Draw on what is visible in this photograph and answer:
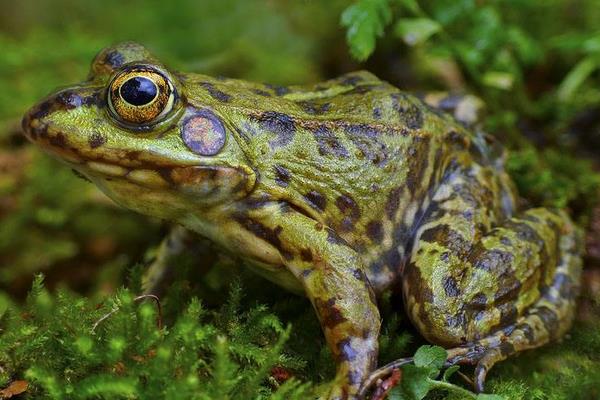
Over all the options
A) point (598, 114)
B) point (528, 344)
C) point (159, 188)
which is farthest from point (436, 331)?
point (598, 114)

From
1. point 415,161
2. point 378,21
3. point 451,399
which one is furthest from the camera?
point 378,21

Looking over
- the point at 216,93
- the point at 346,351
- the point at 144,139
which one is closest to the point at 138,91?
the point at 144,139

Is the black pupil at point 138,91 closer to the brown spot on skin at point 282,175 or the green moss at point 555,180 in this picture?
the brown spot on skin at point 282,175

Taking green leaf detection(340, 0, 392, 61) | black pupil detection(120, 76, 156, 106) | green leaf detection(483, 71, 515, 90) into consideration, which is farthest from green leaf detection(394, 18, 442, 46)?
black pupil detection(120, 76, 156, 106)

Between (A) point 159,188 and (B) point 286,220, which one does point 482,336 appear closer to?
(B) point 286,220

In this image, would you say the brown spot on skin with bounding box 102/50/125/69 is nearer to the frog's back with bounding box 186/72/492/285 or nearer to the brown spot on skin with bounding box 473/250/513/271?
the frog's back with bounding box 186/72/492/285

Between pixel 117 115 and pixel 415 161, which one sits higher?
pixel 117 115

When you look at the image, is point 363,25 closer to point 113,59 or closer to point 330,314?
point 113,59
